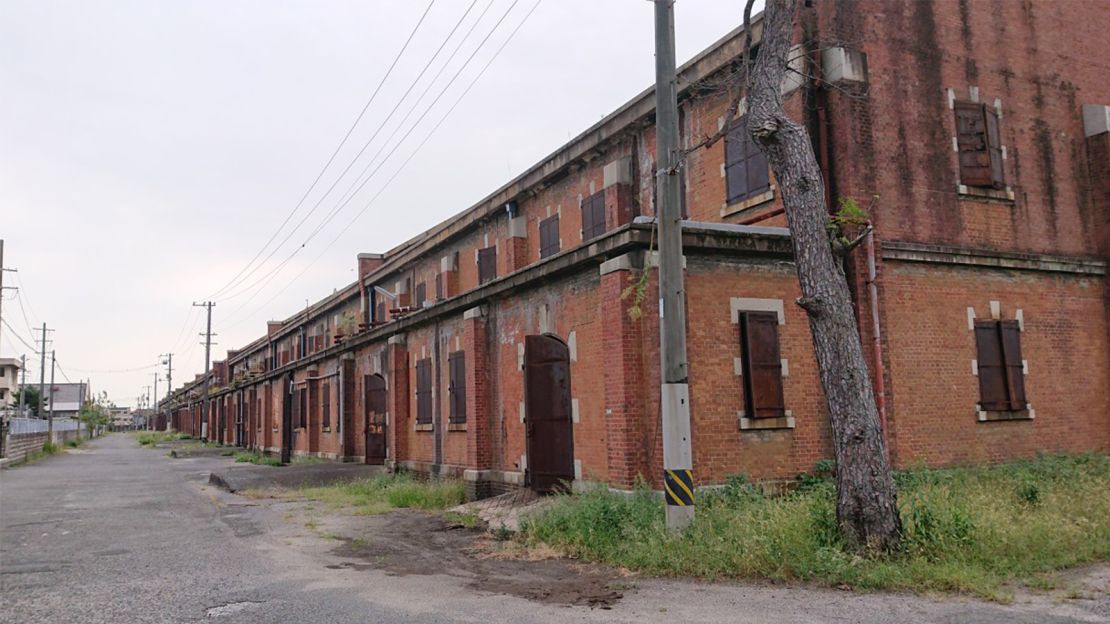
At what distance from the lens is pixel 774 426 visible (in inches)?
495

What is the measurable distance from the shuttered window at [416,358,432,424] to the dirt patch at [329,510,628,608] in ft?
18.4

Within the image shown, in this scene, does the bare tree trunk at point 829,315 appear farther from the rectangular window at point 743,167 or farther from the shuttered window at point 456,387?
the shuttered window at point 456,387

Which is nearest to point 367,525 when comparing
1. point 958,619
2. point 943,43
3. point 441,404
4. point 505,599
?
point 441,404

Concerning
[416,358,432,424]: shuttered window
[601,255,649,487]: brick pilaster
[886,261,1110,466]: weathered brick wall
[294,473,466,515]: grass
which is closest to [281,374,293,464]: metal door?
[294,473,466,515]: grass

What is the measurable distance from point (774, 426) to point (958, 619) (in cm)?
597

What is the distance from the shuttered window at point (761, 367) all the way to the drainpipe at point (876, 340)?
5.63ft

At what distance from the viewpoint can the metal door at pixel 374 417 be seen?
25156 millimetres

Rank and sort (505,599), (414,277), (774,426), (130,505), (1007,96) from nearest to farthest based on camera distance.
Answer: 1. (505,599)
2. (774,426)
3. (1007,96)
4. (130,505)
5. (414,277)

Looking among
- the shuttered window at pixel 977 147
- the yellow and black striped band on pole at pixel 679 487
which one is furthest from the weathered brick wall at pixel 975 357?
the yellow and black striped band on pole at pixel 679 487

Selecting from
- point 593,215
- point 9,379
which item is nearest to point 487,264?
point 593,215

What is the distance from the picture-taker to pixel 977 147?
50.1ft

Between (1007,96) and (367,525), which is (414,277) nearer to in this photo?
(367,525)

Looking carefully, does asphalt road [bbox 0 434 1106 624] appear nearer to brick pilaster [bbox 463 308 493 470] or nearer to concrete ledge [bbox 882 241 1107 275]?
brick pilaster [bbox 463 308 493 470]

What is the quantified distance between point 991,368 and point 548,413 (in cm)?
805
